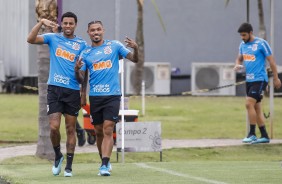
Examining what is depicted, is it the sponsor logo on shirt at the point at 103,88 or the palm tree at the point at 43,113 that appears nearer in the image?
the sponsor logo on shirt at the point at 103,88

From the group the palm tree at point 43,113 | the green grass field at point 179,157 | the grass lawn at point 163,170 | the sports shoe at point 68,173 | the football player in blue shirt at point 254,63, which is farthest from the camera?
the football player in blue shirt at point 254,63

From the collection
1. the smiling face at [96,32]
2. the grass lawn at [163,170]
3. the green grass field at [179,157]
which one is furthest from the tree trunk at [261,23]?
the smiling face at [96,32]

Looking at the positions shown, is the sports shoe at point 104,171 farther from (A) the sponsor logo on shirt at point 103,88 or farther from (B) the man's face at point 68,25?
(B) the man's face at point 68,25

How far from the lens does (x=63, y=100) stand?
1395 cm

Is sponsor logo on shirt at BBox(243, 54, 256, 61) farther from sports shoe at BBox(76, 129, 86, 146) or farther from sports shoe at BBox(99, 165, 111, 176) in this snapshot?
sports shoe at BBox(99, 165, 111, 176)

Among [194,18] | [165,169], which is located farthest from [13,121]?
[194,18]

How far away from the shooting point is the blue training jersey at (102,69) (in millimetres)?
13867

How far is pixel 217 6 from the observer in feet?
144

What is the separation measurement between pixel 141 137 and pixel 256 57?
3193 millimetres

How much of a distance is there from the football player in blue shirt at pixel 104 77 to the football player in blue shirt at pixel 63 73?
18 cm

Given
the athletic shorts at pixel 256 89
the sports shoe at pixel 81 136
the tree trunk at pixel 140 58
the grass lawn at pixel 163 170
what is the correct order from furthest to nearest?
the tree trunk at pixel 140 58
the sports shoe at pixel 81 136
the athletic shorts at pixel 256 89
the grass lawn at pixel 163 170

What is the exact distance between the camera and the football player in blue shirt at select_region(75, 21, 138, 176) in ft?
45.5

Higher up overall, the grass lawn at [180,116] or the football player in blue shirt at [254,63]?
the football player in blue shirt at [254,63]

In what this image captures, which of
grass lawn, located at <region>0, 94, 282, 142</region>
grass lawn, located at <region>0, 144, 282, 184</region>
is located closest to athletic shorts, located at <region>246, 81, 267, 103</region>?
grass lawn, located at <region>0, 144, 282, 184</region>
